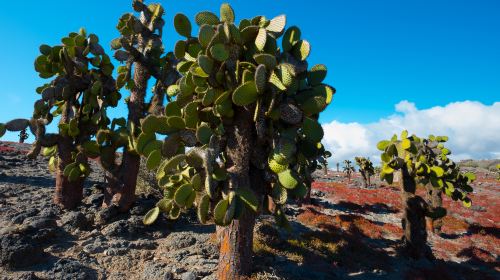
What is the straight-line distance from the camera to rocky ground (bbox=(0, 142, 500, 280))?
646 centimetres

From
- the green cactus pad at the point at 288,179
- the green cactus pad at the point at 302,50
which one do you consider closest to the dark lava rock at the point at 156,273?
the green cactus pad at the point at 288,179

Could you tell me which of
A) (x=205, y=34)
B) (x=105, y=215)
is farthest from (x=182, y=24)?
(x=105, y=215)

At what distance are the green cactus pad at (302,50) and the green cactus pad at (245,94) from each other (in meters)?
1.22

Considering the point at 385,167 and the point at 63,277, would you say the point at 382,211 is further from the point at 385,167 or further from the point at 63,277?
the point at 63,277

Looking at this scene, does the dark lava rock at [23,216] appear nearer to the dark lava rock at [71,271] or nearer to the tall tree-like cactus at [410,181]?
the dark lava rock at [71,271]

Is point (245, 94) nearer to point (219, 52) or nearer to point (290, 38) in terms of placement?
point (219, 52)

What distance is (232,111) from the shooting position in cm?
568

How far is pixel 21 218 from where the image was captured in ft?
26.9

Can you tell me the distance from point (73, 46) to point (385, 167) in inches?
426

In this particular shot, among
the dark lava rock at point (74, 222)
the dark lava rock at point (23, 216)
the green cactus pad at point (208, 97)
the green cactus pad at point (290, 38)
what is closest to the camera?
the green cactus pad at point (208, 97)

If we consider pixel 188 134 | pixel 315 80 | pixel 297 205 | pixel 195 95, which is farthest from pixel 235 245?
pixel 297 205

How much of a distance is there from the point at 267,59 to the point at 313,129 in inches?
54.1

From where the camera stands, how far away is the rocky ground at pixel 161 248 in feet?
21.2

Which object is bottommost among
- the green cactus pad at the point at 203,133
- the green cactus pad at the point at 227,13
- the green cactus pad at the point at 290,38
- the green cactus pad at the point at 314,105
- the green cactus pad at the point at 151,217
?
the green cactus pad at the point at 151,217
